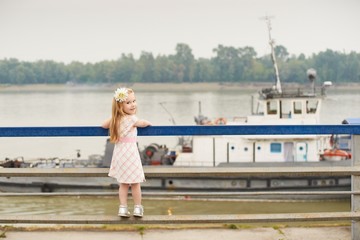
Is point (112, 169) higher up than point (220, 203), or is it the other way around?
point (112, 169)

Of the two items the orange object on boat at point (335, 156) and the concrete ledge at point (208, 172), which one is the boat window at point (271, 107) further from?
the concrete ledge at point (208, 172)

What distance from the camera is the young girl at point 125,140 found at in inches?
195

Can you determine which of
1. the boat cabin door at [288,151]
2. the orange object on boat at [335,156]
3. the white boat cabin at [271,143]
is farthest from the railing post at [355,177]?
the orange object on boat at [335,156]

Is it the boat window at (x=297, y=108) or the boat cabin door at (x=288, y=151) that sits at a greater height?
the boat window at (x=297, y=108)

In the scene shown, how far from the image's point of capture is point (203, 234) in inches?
222

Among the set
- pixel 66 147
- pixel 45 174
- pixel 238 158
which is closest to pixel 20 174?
pixel 45 174

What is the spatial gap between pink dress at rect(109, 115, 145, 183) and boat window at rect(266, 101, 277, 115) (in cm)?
1716

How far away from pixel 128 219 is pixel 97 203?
1651 centimetres

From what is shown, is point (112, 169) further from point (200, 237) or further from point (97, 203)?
point (97, 203)

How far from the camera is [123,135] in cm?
496

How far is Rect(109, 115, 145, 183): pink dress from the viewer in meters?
4.96

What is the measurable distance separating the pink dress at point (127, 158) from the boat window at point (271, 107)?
17.2 meters

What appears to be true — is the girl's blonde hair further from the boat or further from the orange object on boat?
the orange object on boat

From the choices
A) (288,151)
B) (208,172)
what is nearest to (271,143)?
(288,151)
